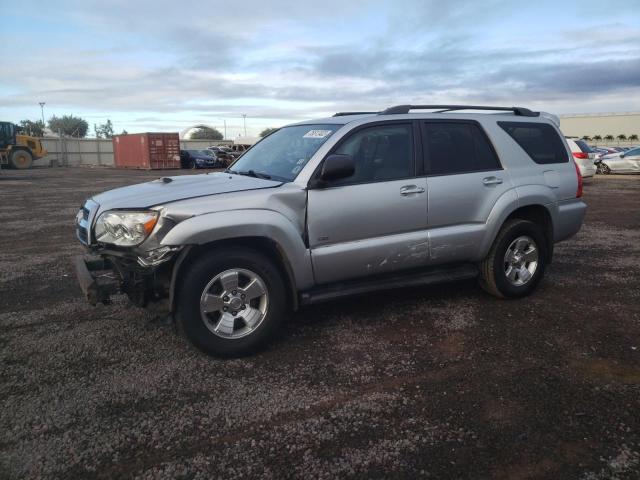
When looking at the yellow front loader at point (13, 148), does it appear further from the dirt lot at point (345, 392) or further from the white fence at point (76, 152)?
the dirt lot at point (345, 392)

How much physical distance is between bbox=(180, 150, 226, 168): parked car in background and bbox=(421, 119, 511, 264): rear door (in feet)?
114

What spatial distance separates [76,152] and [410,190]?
5434 centimetres

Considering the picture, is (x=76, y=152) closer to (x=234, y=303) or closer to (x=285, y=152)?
(x=285, y=152)

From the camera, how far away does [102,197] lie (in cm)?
424

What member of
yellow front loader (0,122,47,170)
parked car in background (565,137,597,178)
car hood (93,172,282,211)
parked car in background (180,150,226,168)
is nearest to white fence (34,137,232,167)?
parked car in background (180,150,226,168)

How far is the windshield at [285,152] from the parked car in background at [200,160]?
3401cm

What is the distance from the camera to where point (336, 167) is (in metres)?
3.91

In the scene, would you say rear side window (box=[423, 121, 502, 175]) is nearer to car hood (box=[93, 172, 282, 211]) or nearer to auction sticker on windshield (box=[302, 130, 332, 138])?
auction sticker on windshield (box=[302, 130, 332, 138])

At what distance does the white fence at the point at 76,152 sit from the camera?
1954 inches

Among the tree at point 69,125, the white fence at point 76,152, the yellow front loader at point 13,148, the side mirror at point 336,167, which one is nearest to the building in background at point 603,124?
the white fence at point 76,152

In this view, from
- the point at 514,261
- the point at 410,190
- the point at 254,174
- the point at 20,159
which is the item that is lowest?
the point at 514,261

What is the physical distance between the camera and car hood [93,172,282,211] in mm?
3742

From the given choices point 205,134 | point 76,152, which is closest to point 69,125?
point 205,134

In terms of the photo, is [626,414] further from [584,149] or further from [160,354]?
[584,149]
